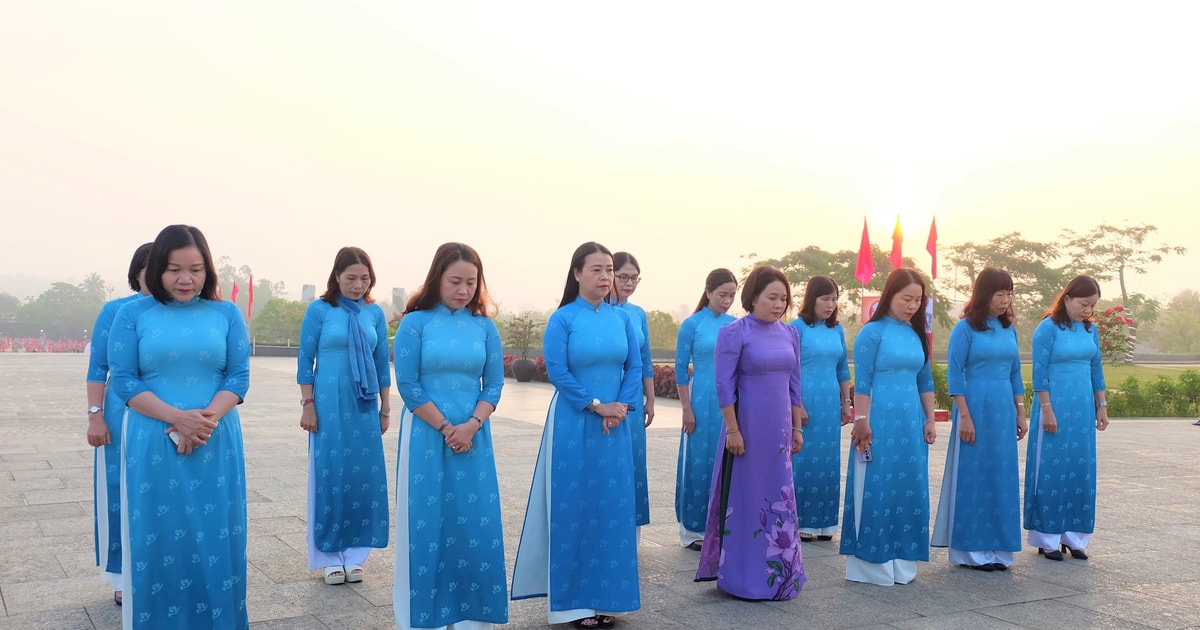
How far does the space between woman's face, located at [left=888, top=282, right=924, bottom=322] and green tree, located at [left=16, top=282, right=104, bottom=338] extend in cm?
8813

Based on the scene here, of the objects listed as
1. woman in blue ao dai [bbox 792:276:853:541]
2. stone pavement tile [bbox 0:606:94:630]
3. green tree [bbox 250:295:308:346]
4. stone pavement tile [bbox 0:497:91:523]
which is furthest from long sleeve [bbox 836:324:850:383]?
green tree [bbox 250:295:308:346]

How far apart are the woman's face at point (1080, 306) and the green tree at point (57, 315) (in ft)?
289

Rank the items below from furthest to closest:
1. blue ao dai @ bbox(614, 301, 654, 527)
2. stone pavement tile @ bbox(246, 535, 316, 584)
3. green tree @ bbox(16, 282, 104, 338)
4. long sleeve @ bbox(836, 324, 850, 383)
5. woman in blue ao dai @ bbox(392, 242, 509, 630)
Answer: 1. green tree @ bbox(16, 282, 104, 338)
2. long sleeve @ bbox(836, 324, 850, 383)
3. blue ao dai @ bbox(614, 301, 654, 527)
4. stone pavement tile @ bbox(246, 535, 316, 584)
5. woman in blue ao dai @ bbox(392, 242, 509, 630)

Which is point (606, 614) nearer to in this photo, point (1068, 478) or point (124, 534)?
point (124, 534)

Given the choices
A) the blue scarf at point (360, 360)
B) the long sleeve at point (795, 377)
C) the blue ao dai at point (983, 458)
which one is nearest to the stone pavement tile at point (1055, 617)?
the blue ao dai at point (983, 458)

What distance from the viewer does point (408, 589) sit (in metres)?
3.72

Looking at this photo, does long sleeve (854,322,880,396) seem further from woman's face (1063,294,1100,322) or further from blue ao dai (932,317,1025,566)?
woman's face (1063,294,1100,322)

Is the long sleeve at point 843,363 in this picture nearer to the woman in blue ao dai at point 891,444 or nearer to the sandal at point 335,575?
the woman in blue ao dai at point 891,444

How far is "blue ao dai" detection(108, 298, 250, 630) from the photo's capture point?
11.1 feet

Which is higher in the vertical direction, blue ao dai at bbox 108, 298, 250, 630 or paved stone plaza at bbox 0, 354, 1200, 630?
blue ao dai at bbox 108, 298, 250, 630

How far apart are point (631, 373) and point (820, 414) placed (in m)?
2.34

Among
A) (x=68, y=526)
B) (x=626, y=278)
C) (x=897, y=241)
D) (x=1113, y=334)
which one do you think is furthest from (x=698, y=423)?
(x=1113, y=334)

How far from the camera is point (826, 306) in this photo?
6043mm

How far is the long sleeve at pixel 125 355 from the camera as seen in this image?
339 centimetres
